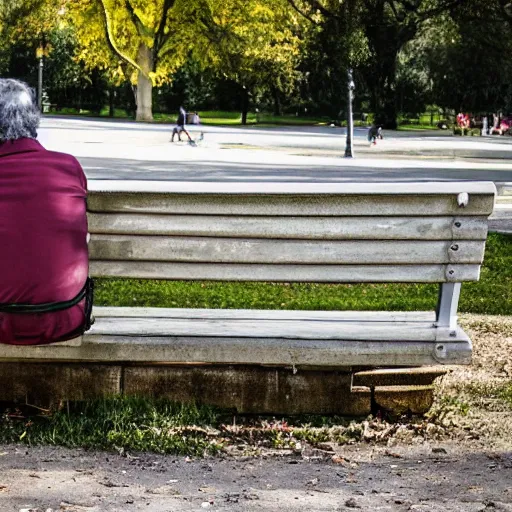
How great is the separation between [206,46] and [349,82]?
26.8 meters

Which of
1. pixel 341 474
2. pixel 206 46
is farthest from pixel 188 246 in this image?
pixel 206 46

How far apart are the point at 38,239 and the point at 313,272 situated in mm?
1063

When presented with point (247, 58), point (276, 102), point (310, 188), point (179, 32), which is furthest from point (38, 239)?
point (276, 102)

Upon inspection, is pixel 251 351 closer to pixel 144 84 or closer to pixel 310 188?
pixel 310 188

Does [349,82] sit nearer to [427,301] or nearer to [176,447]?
[427,301]

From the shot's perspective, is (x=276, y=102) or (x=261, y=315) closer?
(x=261, y=315)

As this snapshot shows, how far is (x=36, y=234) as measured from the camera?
4.60 metres

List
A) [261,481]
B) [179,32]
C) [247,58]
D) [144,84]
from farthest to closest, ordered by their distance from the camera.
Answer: [144,84]
[179,32]
[247,58]
[261,481]

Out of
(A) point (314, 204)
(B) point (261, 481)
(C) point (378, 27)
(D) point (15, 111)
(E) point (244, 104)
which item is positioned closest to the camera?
(B) point (261, 481)

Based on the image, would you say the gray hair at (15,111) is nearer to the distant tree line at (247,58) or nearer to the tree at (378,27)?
the tree at (378,27)

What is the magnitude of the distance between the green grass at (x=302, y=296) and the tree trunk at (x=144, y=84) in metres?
54.7

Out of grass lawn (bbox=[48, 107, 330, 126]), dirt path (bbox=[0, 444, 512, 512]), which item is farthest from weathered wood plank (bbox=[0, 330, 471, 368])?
grass lawn (bbox=[48, 107, 330, 126])

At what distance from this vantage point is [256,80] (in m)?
70.9

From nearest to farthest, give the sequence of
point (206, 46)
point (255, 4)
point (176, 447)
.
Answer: point (176, 447) < point (255, 4) < point (206, 46)
